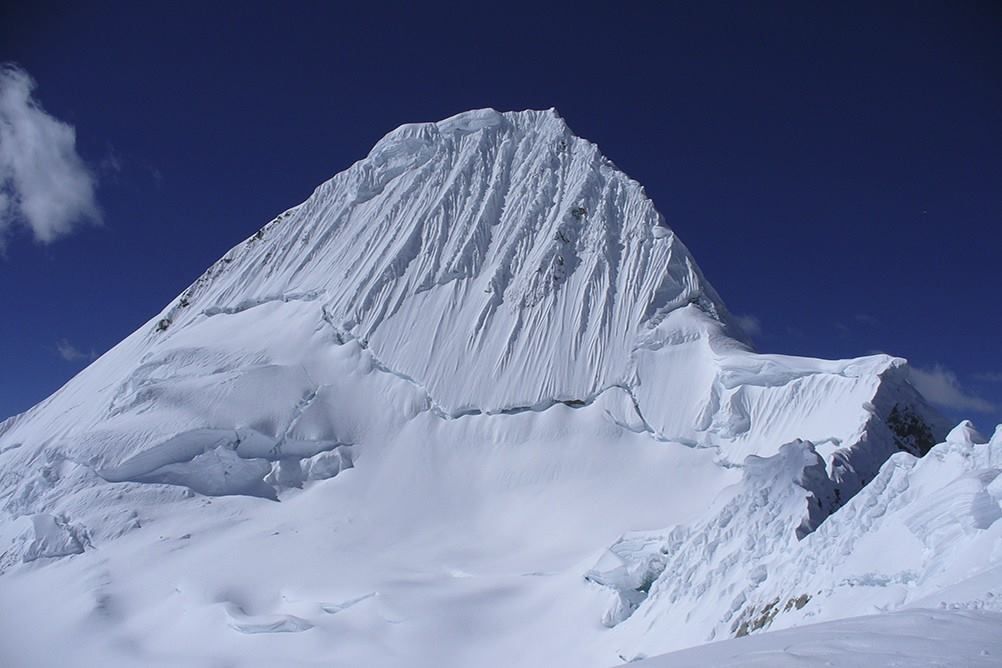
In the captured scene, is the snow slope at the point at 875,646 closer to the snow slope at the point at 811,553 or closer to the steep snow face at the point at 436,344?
the snow slope at the point at 811,553

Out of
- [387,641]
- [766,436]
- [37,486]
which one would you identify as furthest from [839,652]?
[37,486]

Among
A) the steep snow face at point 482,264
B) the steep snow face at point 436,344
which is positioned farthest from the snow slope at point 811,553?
the steep snow face at point 482,264

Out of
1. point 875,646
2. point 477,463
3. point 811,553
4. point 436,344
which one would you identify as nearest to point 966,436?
point 811,553

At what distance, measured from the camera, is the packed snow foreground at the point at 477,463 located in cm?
1062

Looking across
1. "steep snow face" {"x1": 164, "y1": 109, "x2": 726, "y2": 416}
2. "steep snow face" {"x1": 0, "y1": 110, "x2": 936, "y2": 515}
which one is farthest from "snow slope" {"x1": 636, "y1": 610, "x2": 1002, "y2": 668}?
"steep snow face" {"x1": 164, "y1": 109, "x2": 726, "y2": 416}

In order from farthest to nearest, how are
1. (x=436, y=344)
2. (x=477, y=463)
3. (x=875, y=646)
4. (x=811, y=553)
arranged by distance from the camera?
(x=436, y=344), (x=477, y=463), (x=811, y=553), (x=875, y=646)

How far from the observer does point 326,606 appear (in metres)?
17.3

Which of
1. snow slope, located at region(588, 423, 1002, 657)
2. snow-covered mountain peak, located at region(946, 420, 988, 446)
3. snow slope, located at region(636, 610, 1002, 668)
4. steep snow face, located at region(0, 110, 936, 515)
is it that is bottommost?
snow slope, located at region(636, 610, 1002, 668)

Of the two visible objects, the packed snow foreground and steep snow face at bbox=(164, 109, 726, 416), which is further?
steep snow face at bbox=(164, 109, 726, 416)

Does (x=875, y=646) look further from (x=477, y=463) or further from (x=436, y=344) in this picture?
(x=436, y=344)

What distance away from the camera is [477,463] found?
23953 millimetres

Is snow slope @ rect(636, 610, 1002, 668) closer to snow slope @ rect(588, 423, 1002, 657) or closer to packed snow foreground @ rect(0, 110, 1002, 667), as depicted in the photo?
packed snow foreground @ rect(0, 110, 1002, 667)

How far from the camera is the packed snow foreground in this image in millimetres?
10617

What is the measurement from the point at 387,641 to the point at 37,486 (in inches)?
614
